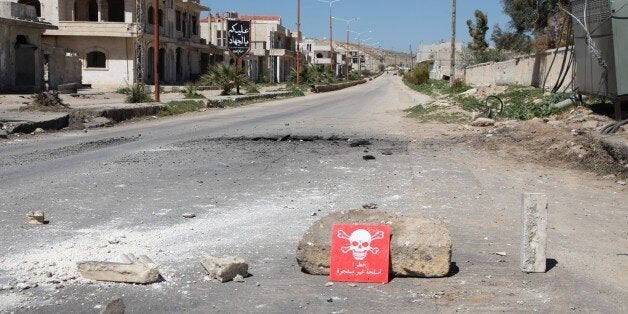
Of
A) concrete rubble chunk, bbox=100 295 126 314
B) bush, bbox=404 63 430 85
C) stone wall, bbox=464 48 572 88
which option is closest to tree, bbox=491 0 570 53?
stone wall, bbox=464 48 572 88

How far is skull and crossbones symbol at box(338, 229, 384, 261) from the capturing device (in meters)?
5.23

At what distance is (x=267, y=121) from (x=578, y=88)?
28.1 ft

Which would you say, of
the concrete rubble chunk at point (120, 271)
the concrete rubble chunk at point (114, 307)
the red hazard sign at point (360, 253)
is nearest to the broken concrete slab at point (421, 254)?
the red hazard sign at point (360, 253)

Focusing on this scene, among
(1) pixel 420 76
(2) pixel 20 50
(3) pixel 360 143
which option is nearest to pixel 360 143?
(3) pixel 360 143

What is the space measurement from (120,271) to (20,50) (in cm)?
3299

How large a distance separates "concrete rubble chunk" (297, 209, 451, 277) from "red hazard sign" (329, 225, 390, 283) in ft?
0.27

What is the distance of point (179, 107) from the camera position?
26781 millimetres

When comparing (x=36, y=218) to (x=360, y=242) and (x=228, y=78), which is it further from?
(x=228, y=78)

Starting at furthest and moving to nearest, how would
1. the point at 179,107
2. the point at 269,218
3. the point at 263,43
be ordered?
1. the point at 263,43
2. the point at 179,107
3. the point at 269,218

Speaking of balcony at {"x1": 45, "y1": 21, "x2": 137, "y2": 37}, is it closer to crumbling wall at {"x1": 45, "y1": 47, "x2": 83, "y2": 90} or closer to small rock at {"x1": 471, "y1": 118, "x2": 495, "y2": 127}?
crumbling wall at {"x1": 45, "y1": 47, "x2": 83, "y2": 90}

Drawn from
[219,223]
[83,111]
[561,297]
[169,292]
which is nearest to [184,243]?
[219,223]

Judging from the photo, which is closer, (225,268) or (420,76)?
(225,268)

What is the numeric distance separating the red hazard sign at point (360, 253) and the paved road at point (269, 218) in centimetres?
12

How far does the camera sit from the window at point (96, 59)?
49.3 meters
